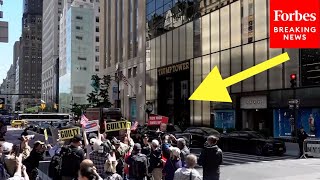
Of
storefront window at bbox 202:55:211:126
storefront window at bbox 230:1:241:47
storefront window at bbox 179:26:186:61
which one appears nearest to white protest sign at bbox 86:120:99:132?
storefront window at bbox 230:1:241:47

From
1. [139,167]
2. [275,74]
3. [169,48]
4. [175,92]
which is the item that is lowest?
[139,167]

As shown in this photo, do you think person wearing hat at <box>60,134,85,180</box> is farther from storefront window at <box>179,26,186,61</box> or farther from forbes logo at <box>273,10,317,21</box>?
storefront window at <box>179,26,186,61</box>

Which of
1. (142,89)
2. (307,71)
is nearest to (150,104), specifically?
(142,89)

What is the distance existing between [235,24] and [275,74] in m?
7.20

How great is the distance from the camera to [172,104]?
53219 millimetres

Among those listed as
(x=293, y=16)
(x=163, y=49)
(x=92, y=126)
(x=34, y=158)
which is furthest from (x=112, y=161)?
(x=163, y=49)

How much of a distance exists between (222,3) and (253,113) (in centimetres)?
1115

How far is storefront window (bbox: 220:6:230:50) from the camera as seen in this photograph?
4044 centimetres

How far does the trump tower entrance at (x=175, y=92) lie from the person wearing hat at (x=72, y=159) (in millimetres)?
38946

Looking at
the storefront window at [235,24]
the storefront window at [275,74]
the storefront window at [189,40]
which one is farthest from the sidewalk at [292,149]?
the storefront window at [189,40]

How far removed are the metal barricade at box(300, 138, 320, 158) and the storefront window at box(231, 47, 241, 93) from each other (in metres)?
17.5

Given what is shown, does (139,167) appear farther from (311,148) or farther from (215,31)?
(215,31)

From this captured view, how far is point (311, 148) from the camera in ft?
69.0

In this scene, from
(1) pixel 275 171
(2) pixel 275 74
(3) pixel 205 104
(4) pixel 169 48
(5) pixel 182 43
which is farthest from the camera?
(4) pixel 169 48
